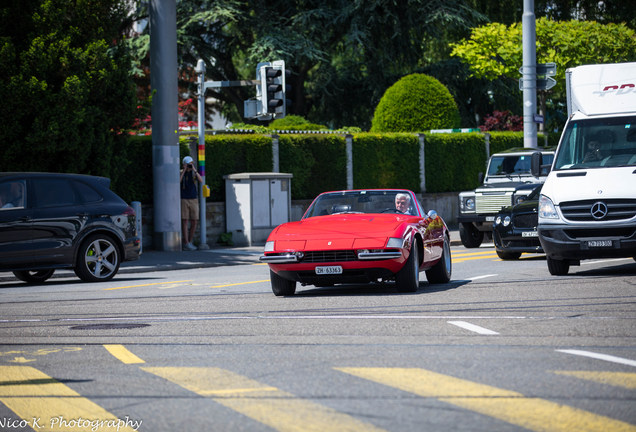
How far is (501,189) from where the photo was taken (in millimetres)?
20281

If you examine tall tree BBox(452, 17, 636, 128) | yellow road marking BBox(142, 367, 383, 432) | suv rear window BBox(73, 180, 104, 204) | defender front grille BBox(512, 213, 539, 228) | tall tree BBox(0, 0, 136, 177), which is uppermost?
tall tree BBox(452, 17, 636, 128)

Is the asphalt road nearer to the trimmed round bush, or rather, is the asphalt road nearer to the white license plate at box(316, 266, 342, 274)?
the white license plate at box(316, 266, 342, 274)

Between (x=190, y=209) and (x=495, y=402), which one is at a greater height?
(x=190, y=209)

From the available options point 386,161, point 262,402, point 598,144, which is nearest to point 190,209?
point 386,161

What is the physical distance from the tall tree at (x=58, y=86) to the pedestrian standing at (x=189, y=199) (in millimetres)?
2740

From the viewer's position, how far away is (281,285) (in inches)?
451

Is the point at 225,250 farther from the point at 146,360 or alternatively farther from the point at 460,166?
the point at 146,360

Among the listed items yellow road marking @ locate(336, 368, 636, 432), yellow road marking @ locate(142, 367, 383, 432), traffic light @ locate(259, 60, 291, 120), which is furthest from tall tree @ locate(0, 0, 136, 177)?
yellow road marking @ locate(336, 368, 636, 432)

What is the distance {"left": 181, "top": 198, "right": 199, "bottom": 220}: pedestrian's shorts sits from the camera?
21.7m

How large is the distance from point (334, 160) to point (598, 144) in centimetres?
1362

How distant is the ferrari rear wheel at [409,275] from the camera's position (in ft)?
36.0

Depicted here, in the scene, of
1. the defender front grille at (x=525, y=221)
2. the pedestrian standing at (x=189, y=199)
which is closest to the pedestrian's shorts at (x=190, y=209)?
the pedestrian standing at (x=189, y=199)

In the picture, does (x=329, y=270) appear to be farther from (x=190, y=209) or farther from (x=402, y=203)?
(x=190, y=209)

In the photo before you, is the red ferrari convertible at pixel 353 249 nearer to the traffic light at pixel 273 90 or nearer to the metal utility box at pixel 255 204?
the traffic light at pixel 273 90
